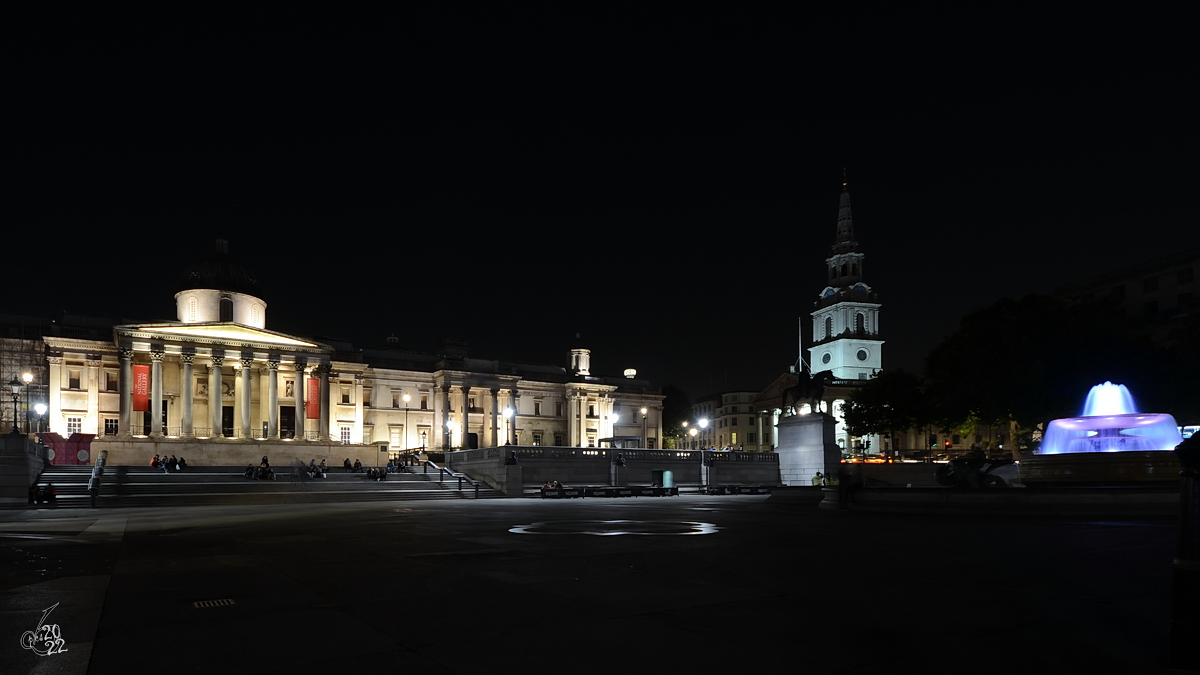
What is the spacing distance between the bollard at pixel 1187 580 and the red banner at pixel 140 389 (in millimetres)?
70966

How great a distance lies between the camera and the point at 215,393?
6756 cm

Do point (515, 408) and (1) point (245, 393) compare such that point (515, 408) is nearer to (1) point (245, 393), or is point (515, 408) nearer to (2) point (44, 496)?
(1) point (245, 393)

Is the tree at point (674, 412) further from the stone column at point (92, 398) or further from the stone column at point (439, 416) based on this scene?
the stone column at point (92, 398)

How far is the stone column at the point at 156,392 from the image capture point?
6488cm

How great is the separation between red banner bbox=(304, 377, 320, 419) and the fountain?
59.5m

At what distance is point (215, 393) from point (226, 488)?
86.5 ft

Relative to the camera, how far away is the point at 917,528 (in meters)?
16.8

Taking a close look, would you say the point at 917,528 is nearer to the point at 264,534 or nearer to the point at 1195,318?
the point at 264,534

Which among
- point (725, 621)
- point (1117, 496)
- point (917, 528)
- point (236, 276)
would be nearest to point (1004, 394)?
point (1117, 496)

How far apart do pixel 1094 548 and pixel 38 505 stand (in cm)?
3652

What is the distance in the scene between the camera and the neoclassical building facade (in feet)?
216

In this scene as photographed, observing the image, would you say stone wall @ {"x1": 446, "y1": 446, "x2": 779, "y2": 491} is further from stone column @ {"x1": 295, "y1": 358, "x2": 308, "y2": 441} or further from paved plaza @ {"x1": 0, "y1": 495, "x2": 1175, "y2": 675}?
paved plaza @ {"x1": 0, "y1": 495, "x2": 1175, "y2": 675}

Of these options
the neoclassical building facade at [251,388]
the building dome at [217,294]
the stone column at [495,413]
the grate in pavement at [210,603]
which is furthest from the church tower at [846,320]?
the grate in pavement at [210,603]

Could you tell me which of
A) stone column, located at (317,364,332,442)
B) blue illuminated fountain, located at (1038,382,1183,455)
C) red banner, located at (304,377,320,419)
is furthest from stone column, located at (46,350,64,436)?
blue illuminated fountain, located at (1038,382,1183,455)
